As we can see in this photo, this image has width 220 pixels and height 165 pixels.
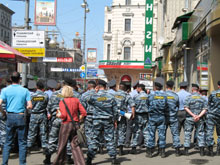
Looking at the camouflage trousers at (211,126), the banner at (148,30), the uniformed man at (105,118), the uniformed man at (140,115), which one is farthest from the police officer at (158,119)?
the banner at (148,30)

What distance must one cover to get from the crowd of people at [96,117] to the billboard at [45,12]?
9299 millimetres

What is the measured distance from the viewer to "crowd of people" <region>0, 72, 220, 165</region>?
7570 millimetres

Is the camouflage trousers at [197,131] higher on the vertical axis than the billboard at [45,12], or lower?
lower

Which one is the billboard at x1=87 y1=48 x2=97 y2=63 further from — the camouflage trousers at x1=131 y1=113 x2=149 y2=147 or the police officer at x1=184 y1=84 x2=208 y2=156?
the police officer at x1=184 y1=84 x2=208 y2=156

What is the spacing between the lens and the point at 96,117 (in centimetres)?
862

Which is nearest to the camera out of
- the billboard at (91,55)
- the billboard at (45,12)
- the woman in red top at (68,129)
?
the woman in red top at (68,129)

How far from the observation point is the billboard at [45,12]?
19.4 m

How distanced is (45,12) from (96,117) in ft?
39.7

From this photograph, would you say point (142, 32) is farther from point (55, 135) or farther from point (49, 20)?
point (55, 135)

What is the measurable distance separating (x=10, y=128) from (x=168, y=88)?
4354 millimetres

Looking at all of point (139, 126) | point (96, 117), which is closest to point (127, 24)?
point (139, 126)

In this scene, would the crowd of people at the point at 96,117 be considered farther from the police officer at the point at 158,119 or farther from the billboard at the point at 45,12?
the billboard at the point at 45,12

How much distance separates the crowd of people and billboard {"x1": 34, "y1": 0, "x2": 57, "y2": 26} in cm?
930

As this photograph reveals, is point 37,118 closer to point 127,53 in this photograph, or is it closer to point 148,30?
point 148,30
